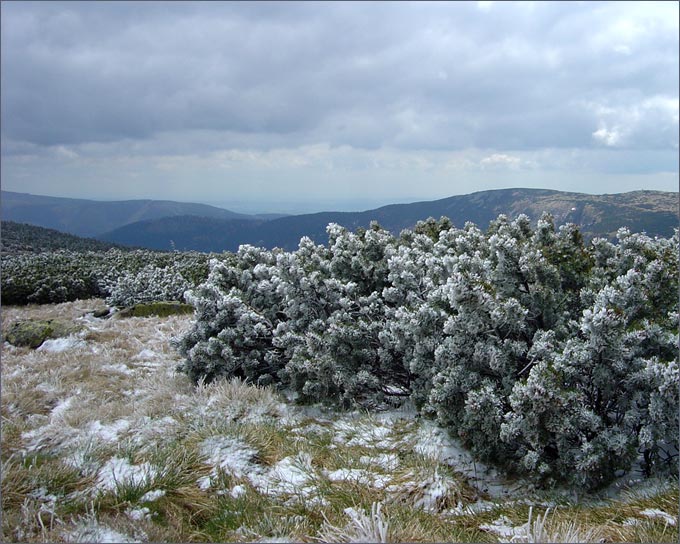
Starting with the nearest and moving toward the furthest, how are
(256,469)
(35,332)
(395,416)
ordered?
(256,469), (395,416), (35,332)

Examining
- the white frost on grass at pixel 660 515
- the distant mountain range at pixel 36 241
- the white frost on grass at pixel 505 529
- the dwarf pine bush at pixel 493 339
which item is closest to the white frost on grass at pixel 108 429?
the dwarf pine bush at pixel 493 339

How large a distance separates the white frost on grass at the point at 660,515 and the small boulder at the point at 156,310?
1219 cm

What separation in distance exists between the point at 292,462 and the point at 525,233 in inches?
246

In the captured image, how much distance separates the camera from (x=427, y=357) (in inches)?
226

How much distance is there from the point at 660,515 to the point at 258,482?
3.33 m

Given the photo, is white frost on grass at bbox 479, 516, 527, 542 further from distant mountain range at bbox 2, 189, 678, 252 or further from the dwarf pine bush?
distant mountain range at bbox 2, 189, 678, 252

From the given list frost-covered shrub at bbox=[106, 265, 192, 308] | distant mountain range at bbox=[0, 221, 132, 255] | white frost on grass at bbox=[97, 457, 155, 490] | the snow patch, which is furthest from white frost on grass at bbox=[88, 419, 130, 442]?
distant mountain range at bbox=[0, 221, 132, 255]

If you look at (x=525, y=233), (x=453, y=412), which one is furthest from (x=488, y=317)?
(x=525, y=233)

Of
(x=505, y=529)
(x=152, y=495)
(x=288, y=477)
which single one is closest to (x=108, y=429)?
(x=152, y=495)

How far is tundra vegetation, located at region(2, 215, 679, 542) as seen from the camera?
12.2 ft

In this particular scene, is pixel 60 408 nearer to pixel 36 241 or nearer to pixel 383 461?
pixel 383 461

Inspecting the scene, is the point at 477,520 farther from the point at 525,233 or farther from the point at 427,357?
the point at 525,233

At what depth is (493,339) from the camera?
5.05 m

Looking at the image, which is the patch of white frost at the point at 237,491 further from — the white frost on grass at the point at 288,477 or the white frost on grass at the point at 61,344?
the white frost on grass at the point at 61,344
